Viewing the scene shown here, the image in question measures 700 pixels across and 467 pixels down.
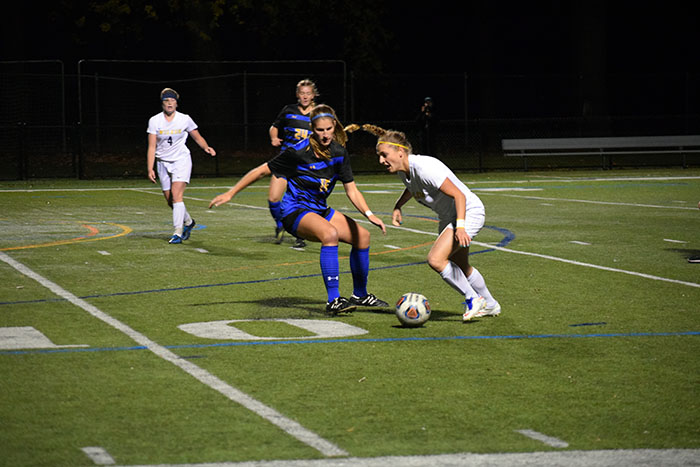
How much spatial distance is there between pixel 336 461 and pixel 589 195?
735 inches

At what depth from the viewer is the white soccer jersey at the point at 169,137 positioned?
49.0ft

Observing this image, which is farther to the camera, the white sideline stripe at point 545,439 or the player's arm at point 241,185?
the player's arm at point 241,185

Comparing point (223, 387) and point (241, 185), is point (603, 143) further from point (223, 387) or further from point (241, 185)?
point (223, 387)

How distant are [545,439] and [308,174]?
4.34m

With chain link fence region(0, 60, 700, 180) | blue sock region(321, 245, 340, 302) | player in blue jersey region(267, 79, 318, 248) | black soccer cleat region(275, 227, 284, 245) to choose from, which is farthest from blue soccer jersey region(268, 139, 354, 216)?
chain link fence region(0, 60, 700, 180)

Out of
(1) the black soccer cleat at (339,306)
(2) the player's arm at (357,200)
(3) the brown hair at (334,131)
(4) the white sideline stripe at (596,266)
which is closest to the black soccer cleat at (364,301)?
(1) the black soccer cleat at (339,306)

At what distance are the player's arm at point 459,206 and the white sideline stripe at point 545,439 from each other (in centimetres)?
298

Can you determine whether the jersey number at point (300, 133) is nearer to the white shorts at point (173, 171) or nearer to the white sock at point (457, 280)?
the white shorts at point (173, 171)

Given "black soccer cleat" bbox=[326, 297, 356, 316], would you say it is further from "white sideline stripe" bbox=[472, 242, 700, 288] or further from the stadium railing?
the stadium railing

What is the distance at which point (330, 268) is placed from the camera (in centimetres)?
908

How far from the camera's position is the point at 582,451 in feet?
17.3

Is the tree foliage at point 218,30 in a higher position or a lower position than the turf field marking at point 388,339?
higher

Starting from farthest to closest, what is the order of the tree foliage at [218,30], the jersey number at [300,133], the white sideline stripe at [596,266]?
the tree foliage at [218,30] < the jersey number at [300,133] < the white sideline stripe at [596,266]

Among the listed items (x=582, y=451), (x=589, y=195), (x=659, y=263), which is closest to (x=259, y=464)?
(x=582, y=451)
